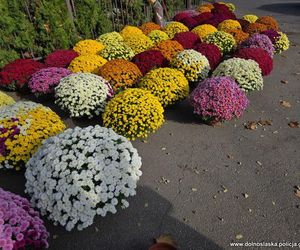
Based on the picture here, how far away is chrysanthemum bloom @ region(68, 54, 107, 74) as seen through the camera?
770 cm

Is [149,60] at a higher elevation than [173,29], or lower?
higher

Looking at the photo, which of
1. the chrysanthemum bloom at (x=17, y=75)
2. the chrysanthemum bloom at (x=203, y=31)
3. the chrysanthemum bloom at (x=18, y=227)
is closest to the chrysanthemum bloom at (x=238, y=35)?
the chrysanthemum bloom at (x=203, y=31)

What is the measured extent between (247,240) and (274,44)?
799cm

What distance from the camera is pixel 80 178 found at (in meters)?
3.90

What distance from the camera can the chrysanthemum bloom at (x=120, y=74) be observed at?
7113 millimetres

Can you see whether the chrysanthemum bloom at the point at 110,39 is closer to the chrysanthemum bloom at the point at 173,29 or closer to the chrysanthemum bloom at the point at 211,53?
the chrysanthemum bloom at the point at 173,29

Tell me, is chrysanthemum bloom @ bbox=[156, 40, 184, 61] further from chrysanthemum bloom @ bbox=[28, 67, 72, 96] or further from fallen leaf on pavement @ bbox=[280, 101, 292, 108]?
fallen leaf on pavement @ bbox=[280, 101, 292, 108]

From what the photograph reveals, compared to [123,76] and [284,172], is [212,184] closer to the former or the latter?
[284,172]

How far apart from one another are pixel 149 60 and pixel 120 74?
113cm

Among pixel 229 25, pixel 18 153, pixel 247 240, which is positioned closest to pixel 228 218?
pixel 247 240

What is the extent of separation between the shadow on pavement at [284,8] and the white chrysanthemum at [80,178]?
16.5 m

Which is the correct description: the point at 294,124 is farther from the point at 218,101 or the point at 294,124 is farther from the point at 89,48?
the point at 89,48

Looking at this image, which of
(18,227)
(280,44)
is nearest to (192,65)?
(280,44)

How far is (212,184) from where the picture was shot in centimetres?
488
